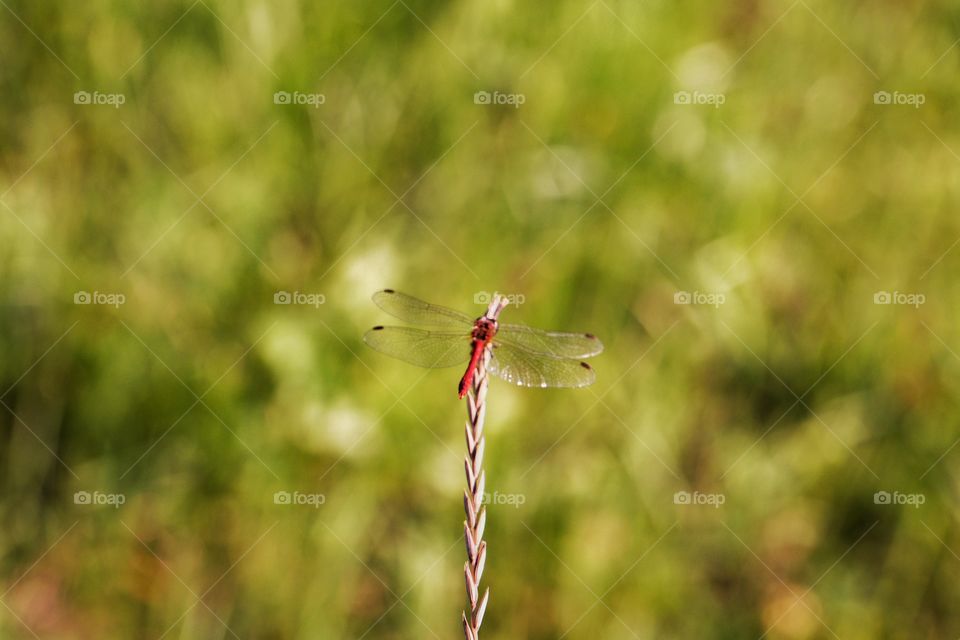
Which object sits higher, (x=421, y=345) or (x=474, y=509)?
(x=421, y=345)

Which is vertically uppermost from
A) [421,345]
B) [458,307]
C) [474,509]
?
[458,307]

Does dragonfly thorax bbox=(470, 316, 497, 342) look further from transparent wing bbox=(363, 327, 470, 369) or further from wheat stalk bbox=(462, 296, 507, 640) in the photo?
wheat stalk bbox=(462, 296, 507, 640)

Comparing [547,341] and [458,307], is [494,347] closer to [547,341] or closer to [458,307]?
[547,341]

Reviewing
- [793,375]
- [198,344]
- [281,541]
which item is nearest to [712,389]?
[793,375]

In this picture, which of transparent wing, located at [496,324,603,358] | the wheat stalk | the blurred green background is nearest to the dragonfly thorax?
transparent wing, located at [496,324,603,358]

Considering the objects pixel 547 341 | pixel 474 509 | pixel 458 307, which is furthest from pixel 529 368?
pixel 474 509

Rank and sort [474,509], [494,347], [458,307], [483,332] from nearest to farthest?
1. [474,509]
2. [483,332]
3. [494,347]
4. [458,307]

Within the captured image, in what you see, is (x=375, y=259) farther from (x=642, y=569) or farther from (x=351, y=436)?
(x=642, y=569)
